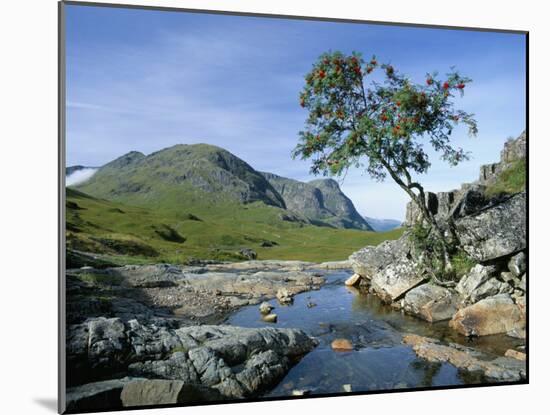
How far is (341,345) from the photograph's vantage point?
1040 centimetres

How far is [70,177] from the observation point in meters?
8.95

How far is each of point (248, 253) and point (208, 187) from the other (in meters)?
1.67

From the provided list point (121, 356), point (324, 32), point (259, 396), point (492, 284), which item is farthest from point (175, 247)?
point (492, 284)

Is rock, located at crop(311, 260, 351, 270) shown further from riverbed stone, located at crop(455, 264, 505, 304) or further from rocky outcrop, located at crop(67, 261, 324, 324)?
riverbed stone, located at crop(455, 264, 505, 304)

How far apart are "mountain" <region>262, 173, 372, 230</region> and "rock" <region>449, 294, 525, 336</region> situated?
8.94ft

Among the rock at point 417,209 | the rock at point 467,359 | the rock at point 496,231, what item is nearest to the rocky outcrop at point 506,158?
the rock at point 496,231

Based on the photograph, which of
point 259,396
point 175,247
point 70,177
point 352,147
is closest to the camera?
point 70,177

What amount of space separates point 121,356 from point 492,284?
761 centimetres

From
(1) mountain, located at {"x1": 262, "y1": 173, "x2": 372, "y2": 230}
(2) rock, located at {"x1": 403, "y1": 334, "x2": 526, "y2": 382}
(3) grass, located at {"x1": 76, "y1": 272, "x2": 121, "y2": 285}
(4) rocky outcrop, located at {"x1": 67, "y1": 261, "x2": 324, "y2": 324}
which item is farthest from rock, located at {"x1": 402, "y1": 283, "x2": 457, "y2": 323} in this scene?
(3) grass, located at {"x1": 76, "y1": 272, "x2": 121, "y2": 285}

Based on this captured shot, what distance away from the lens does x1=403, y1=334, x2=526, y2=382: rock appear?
10445 mm

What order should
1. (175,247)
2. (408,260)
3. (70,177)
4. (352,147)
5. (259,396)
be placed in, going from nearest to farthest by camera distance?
1. (70,177)
2. (259,396)
3. (175,247)
4. (352,147)
5. (408,260)

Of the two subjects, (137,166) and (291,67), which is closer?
(137,166)

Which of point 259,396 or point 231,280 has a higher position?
point 231,280
